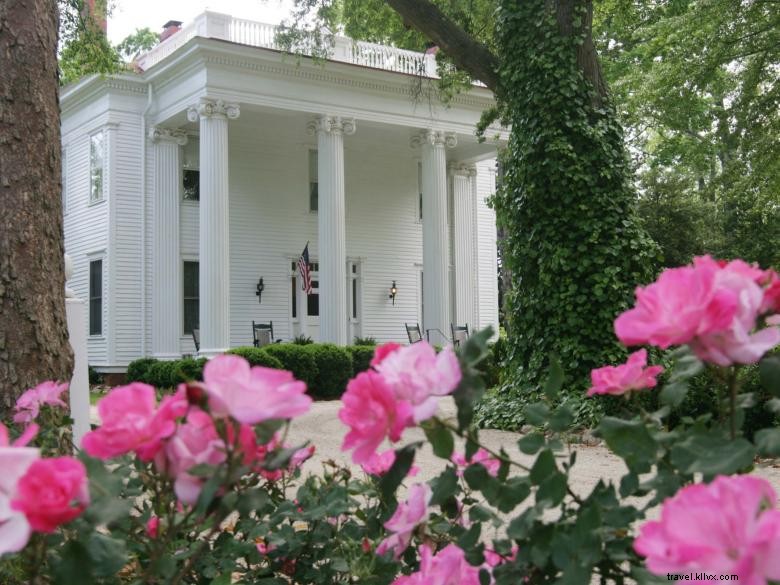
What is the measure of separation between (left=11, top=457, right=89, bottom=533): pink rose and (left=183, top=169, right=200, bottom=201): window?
19332 mm

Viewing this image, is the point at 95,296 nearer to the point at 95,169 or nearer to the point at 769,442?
the point at 95,169

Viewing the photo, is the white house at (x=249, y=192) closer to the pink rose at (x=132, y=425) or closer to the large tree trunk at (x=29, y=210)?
the large tree trunk at (x=29, y=210)

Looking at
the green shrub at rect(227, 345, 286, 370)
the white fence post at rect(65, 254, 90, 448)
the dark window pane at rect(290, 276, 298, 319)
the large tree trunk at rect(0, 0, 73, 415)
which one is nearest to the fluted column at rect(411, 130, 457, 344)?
the dark window pane at rect(290, 276, 298, 319)

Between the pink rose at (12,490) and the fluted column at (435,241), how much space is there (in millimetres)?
17920

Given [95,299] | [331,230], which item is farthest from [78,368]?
[95,299]

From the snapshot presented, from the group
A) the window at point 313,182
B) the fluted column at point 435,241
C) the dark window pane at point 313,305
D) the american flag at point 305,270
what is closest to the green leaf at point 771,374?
the fluted column at point 435,241

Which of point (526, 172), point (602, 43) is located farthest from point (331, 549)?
point (602, 43)

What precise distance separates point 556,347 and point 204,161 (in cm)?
1030

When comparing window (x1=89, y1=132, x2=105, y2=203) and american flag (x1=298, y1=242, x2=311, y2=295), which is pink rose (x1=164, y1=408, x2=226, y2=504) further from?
window (x1=89, y1=132, x2=105, y2=203)

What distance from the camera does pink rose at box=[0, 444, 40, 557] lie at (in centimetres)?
82

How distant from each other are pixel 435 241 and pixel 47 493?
1841cm

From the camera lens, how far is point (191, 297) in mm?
19203

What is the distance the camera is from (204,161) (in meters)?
16.9

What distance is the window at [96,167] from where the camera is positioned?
19344 millimetres
